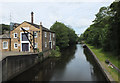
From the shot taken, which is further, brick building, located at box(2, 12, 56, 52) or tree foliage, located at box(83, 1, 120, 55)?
brick building, located at box(2, 12, 56, 52)

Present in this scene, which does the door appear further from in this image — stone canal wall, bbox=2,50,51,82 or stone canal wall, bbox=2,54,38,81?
stone canal wall, bbox=2,54,38,81

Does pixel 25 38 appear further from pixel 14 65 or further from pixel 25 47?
pixel 14 65

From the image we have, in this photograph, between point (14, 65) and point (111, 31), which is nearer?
point (14, 65)

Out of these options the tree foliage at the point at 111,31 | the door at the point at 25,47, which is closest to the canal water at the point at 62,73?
the tree foliage at the point at 111,31

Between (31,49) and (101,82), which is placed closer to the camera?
(101,82)

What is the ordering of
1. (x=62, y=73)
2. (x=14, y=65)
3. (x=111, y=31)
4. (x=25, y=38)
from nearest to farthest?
(x=14, y=65), (x=111, y=31), (x=62, y=73), (x=25, y=38)

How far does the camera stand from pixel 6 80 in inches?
379

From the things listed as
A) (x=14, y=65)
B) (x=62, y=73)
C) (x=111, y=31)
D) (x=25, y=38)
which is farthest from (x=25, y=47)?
(x=111, y=31)

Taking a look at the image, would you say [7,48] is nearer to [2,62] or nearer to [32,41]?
[32,41]

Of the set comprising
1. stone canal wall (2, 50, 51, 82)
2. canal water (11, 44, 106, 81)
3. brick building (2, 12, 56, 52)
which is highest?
brick building (2, 12, 56, 52)

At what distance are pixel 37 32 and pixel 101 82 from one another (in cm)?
1579

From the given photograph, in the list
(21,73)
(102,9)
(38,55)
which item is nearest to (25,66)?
(21,73)

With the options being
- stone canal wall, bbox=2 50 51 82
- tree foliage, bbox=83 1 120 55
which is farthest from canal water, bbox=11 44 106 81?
tree foliage, bbox=83 1 120 55

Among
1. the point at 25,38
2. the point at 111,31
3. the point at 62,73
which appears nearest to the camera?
the point at 111,31
